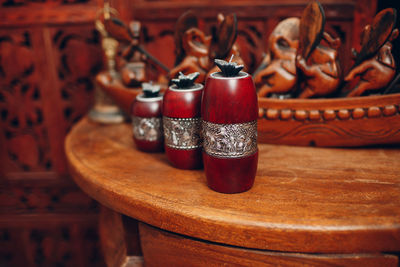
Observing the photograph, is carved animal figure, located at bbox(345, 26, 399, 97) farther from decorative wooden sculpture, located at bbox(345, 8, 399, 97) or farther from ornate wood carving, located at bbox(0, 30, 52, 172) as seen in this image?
ornate wood carving, located at bbox(0, 30, 52, 172)

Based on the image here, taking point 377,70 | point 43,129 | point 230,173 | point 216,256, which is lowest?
point 43,129

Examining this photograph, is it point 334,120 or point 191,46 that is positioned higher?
point 191,46

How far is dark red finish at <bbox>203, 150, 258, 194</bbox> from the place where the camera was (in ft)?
1.88

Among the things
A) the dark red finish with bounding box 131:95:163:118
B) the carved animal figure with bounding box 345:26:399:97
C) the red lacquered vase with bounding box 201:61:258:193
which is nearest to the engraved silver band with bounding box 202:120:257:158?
the red lacquered vase with bounding box 201:61:258:193

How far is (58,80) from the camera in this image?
1.34 metres

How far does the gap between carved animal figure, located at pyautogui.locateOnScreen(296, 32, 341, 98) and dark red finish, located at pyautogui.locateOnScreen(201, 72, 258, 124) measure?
9.4 inches

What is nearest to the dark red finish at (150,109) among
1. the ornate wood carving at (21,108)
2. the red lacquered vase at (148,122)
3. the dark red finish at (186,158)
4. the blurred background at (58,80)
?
the red lacquered vase at (148,122)

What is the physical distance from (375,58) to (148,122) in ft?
1.74

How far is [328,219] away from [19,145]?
1.35m

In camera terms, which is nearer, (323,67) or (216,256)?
(216,256)

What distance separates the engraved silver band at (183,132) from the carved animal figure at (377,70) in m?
0.36

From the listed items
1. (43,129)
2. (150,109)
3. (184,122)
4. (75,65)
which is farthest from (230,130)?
Answer: (43,129)

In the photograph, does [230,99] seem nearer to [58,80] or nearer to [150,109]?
[150,109]

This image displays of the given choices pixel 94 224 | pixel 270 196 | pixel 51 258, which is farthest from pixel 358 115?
pixel 51 258
